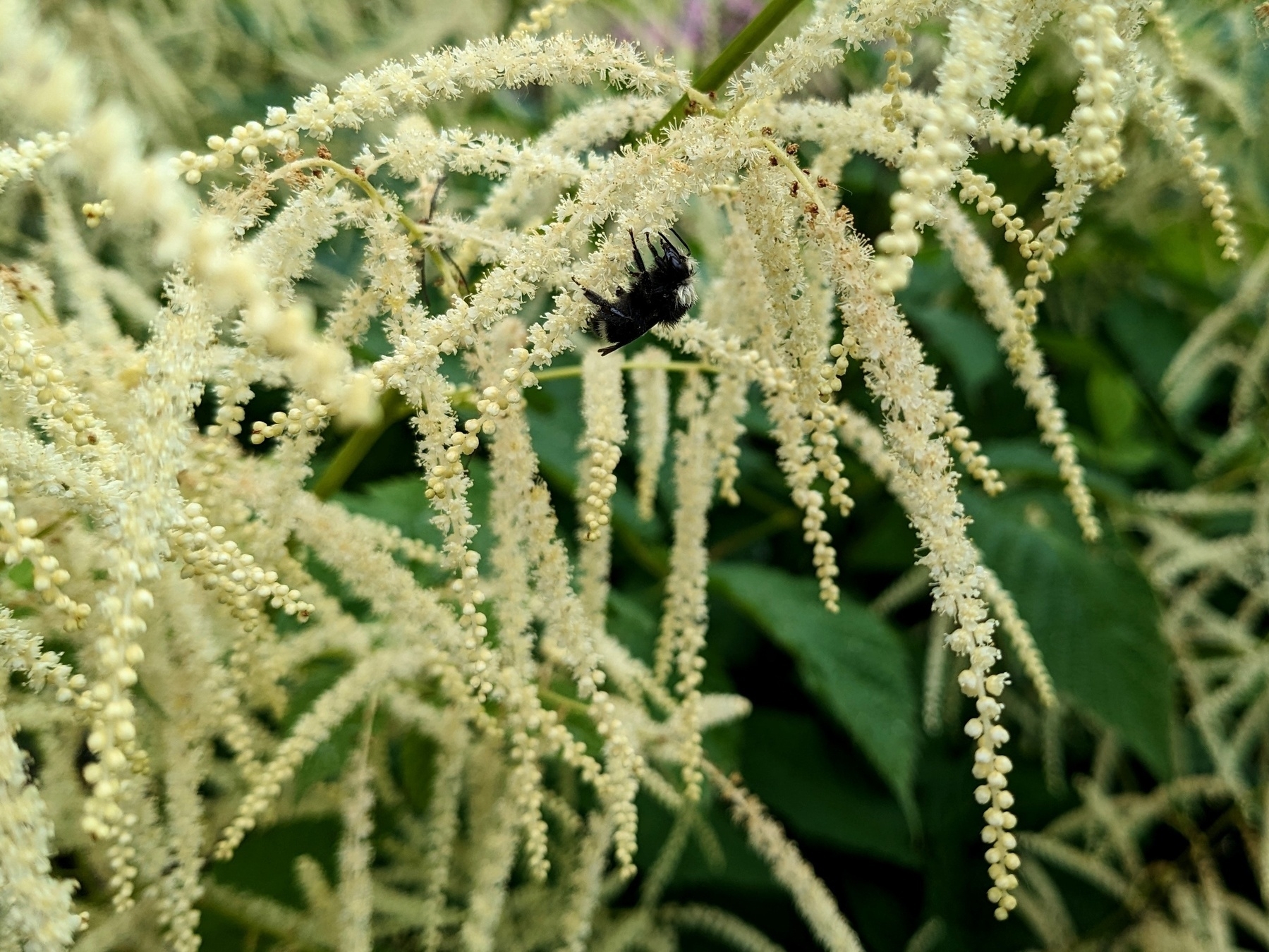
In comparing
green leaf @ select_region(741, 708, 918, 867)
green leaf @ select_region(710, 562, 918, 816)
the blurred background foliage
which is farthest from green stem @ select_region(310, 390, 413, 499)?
green leaf @ select_region(741, 708, 918, 867)

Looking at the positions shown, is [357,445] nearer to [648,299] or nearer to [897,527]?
[648,299]

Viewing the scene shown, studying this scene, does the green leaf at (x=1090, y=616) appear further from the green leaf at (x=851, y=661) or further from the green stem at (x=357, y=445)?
the green stem at (x=357, y=445)

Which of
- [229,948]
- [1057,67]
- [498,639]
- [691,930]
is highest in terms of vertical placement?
[1057,67]

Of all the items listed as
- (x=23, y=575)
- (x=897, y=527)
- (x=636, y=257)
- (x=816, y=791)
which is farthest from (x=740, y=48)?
(x=816, y=791)

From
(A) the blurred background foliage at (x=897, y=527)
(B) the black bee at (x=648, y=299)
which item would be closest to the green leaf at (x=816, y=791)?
(A) the blurred background foliage at (x=897, y=527)

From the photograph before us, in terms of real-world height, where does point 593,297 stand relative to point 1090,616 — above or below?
above

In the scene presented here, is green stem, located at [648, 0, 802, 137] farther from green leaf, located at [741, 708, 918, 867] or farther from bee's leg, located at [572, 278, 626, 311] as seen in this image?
green leaf, located at [741, 708, 918, 867]

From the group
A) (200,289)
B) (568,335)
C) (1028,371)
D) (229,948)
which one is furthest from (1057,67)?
(229,948)

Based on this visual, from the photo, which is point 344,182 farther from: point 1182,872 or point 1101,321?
point 1101,321
